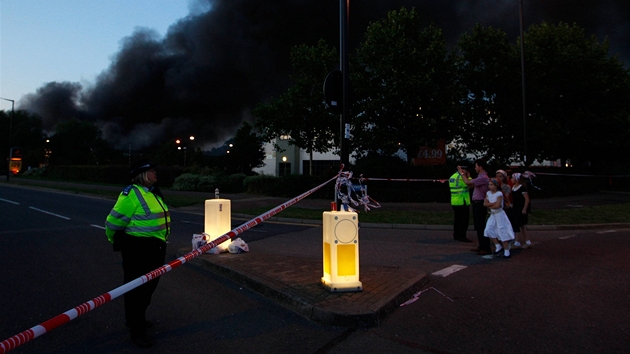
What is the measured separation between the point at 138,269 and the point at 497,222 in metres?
6.18

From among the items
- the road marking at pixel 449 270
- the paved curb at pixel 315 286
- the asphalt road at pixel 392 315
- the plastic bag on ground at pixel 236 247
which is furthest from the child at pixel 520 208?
the plastic bag on ground at pixel 236 247

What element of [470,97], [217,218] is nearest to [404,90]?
[470,97]

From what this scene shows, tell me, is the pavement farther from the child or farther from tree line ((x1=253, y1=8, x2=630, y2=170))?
tree line ((x1=253, y1=8, x2=630, y2=170))

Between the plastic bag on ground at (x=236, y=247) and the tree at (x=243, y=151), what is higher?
the tree at (x=243, y=151)

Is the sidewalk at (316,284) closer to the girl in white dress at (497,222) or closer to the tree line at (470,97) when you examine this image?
the girl in white dress at (497,222)

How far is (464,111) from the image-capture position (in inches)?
819

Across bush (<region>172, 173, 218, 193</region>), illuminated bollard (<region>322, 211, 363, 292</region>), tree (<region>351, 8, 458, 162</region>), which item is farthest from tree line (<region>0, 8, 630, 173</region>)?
illuminated bollard (<region>322, 211, 363, 292</region>)

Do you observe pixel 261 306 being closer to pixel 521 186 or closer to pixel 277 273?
pixel 277 273

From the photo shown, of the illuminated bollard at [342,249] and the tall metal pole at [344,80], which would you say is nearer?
the illuminated bollard at [342,249]

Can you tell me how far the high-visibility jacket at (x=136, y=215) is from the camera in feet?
12.2

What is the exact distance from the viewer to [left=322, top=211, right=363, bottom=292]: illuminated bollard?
4883 mm

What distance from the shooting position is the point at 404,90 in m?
19.3

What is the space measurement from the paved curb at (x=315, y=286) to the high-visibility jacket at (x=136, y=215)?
5.86 ft

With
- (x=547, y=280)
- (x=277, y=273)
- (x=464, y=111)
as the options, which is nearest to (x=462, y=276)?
(x=547, y=280)
